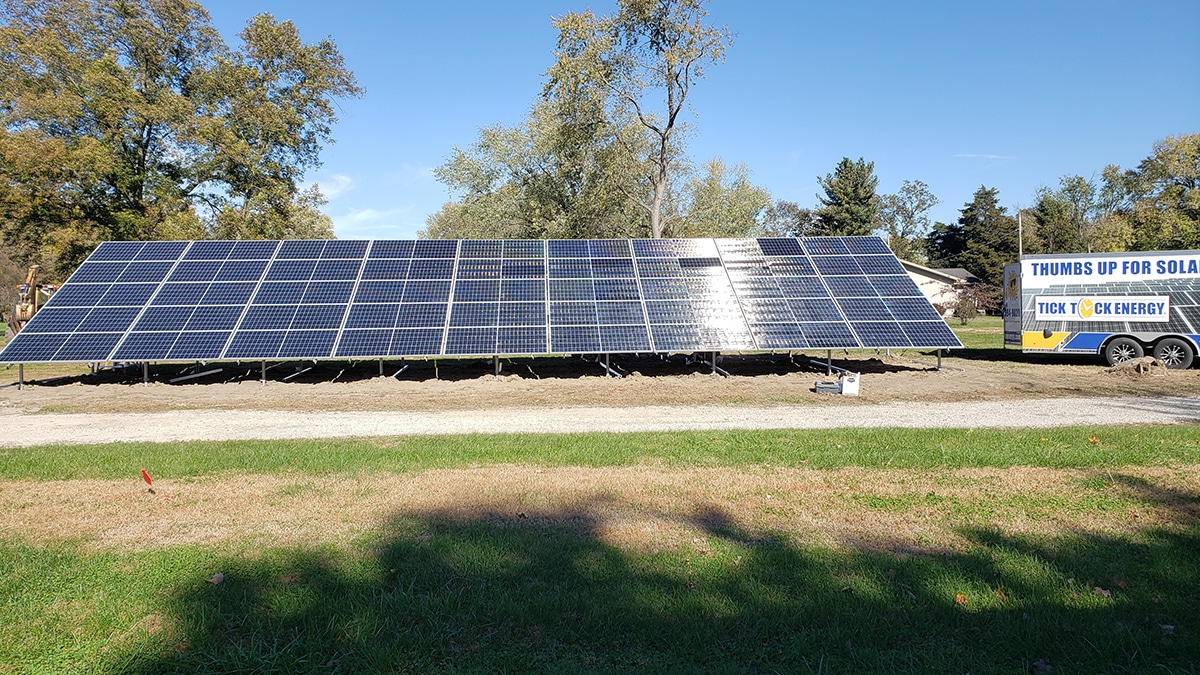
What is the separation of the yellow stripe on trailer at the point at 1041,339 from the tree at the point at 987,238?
51.0 meters

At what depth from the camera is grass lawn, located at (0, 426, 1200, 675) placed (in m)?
3.86

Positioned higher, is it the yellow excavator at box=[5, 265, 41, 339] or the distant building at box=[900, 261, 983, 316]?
the distant building at box=[900, 261, 983, 316]

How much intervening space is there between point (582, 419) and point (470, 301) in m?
7.61

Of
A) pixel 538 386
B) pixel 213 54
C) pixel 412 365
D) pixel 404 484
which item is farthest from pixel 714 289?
pixel 213 54

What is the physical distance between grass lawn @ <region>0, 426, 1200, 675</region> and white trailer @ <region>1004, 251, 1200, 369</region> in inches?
571

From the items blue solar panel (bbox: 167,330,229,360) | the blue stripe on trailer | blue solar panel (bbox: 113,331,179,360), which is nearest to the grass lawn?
blue solar panel (bbox: 167,330,229,360)

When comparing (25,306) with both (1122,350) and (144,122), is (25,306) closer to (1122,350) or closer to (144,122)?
A: (144,122)

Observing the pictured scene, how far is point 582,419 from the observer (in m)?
12.5

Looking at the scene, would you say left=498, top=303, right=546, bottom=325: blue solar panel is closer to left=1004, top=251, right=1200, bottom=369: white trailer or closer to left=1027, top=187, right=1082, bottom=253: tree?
left=1004, top=251, right=1200, bottom=369: white trailer

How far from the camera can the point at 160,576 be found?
488 centimetres

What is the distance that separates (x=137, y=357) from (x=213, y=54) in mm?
21344

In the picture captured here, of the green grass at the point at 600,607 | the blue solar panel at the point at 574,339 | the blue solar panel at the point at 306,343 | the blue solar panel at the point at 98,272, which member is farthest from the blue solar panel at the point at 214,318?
the green grass at the point at 600,607

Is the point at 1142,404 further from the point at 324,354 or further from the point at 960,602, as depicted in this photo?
the point at 324,354

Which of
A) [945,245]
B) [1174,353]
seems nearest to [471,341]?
[1174,353]
